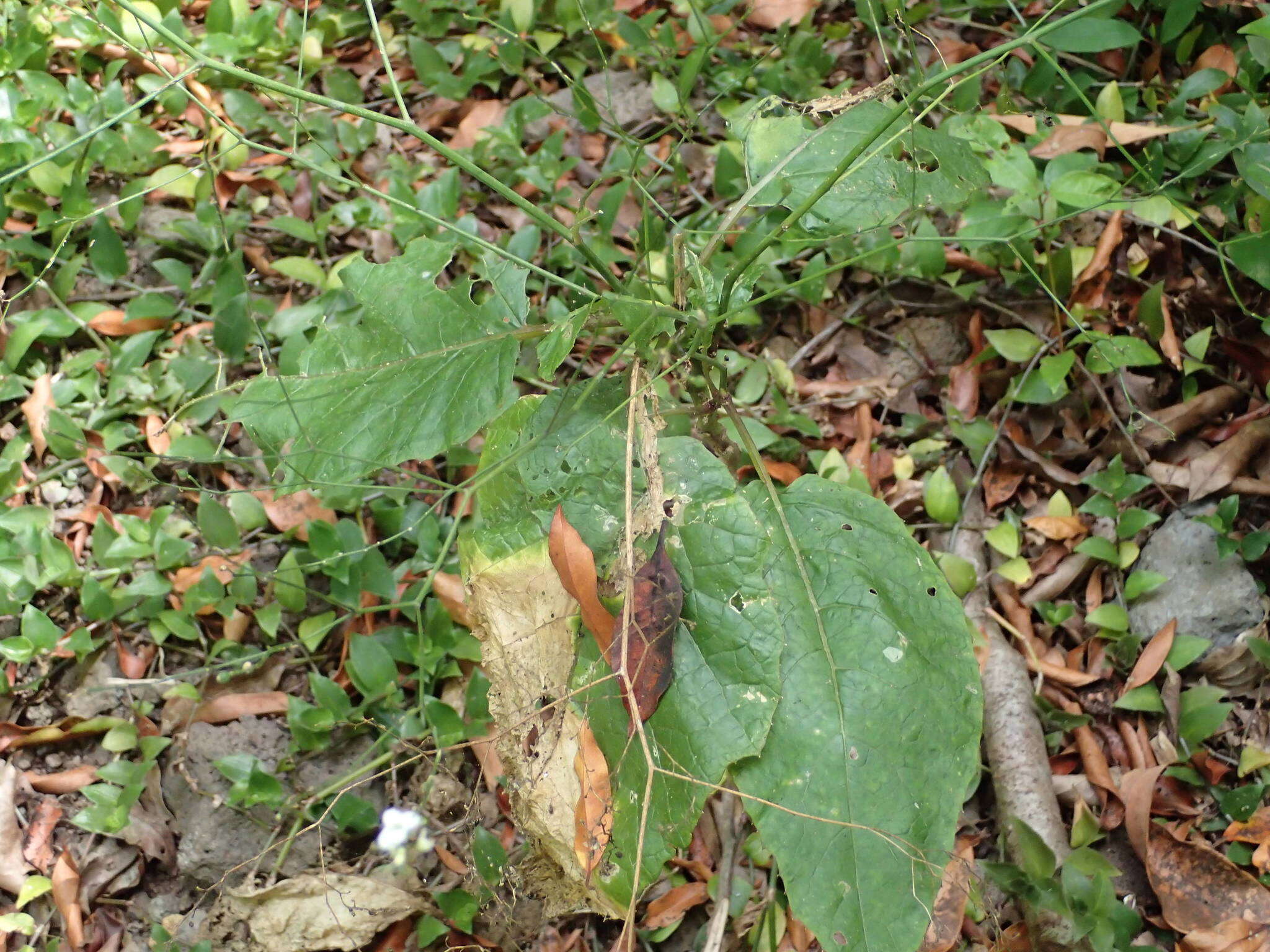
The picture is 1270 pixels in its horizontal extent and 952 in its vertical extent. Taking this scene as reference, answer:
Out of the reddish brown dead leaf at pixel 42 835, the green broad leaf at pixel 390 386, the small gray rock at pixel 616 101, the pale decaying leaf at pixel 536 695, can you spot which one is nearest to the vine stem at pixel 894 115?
the green broad leaf at pixel 390 386

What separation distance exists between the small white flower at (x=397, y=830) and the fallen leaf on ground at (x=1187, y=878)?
4.32 feet

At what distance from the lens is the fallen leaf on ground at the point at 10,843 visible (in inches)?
73.4

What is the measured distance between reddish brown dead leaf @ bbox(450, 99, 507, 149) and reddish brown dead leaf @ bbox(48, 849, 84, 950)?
192 centimetres

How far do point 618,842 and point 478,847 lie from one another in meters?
0.52

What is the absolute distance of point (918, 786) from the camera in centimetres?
128

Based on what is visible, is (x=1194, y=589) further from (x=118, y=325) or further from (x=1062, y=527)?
(x=118, y=325)

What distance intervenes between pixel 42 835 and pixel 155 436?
877 mm

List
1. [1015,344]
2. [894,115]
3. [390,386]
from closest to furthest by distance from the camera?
[894,115] < [390,386] < [1015,344]

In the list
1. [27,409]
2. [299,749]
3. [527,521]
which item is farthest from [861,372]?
[27,409]

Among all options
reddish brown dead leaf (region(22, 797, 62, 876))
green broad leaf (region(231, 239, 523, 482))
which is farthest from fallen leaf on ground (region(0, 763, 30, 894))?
green broad leaf (region(231, 239, 523, 482))

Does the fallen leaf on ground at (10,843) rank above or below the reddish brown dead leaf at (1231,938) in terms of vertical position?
above

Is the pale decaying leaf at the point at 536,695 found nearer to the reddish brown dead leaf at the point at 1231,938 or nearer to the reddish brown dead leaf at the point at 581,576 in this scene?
the reddish brown dead leaf at the point at 581,576

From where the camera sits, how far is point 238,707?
199 cm

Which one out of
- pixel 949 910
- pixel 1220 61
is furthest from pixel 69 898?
pixel 1220 61
